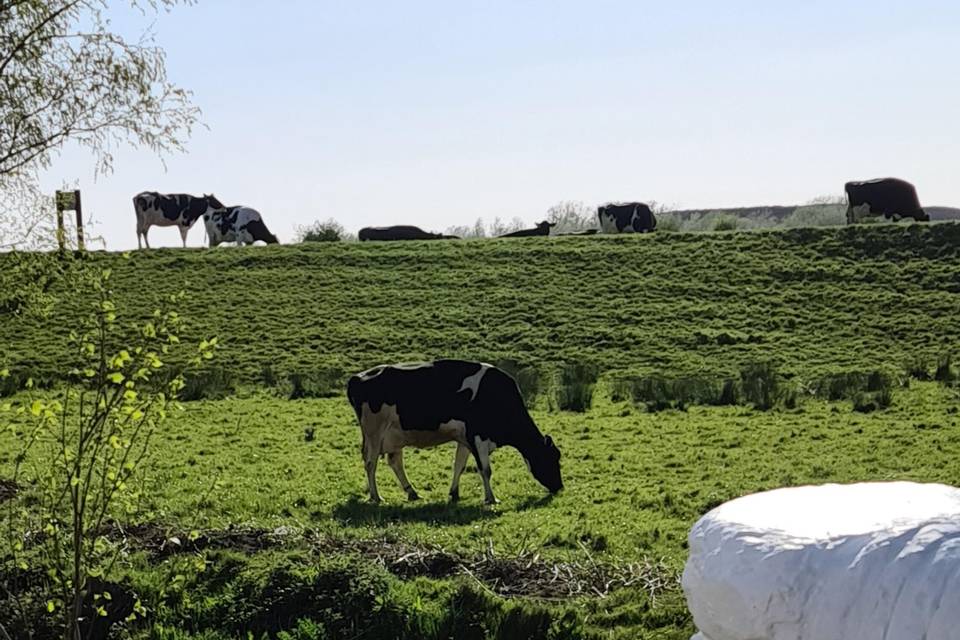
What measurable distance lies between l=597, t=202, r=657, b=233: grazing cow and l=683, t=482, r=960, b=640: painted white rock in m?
50.8

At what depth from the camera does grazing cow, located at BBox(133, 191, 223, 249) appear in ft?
180

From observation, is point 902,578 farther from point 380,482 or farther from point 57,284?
point 380,482

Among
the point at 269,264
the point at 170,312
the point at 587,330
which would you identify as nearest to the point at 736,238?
the point at 587,330

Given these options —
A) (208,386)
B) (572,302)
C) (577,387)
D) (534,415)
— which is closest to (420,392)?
(534,415)

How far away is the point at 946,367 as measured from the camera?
92.7 feet

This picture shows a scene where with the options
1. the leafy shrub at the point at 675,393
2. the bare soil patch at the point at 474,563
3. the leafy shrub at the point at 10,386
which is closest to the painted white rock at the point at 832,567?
the bare soil patch at the point at 474,563

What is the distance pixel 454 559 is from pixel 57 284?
604cm

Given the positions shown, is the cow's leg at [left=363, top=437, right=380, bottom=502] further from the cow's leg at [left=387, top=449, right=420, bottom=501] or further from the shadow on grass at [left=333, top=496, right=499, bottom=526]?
the cow's leg at [left=387, top=449, right=420, bottom=501]

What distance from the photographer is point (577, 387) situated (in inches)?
1075

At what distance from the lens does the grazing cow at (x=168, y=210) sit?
54719 mm

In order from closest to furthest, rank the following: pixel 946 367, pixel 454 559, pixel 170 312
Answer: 1. pixel 170 312
2. pixel 454 559
3. pixel 946 367

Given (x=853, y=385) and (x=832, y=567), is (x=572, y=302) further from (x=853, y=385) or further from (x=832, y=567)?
(x=832, y=567)

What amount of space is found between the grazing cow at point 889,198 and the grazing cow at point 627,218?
29.8 feet

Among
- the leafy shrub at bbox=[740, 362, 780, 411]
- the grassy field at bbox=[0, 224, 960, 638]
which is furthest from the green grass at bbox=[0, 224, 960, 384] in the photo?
the leafy shrub at bbox=[740, 362, 780, 411]
